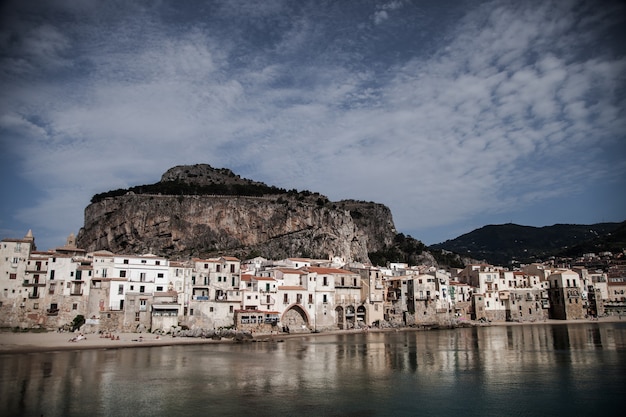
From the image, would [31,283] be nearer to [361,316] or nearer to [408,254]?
[361,316]

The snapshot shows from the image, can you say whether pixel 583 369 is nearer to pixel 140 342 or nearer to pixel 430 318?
pixel 140 342

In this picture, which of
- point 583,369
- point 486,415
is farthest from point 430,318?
point 486,415

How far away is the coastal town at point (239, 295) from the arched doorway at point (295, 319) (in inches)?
5.2

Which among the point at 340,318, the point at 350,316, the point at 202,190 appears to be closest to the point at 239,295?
the point at 340,318

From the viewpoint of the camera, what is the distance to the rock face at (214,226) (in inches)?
4705

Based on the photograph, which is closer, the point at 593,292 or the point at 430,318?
the point at 430,318

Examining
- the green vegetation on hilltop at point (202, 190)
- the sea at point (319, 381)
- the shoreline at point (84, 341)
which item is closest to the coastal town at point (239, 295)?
the shoreline at point (84, 341)

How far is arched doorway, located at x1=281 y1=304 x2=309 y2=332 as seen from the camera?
207ft

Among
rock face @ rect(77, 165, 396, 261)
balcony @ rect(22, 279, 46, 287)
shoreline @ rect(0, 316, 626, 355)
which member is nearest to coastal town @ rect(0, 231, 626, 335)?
balcony @ rect(22, 279, 46, 287)

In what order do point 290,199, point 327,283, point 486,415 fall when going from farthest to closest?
point 290,199
point 327,283
point 486,415

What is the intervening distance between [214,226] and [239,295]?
65657mm

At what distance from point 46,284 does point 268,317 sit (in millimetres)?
24934

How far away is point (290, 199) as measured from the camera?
449 ft

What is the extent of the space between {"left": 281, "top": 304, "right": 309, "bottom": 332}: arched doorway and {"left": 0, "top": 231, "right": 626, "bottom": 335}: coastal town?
0.13m
